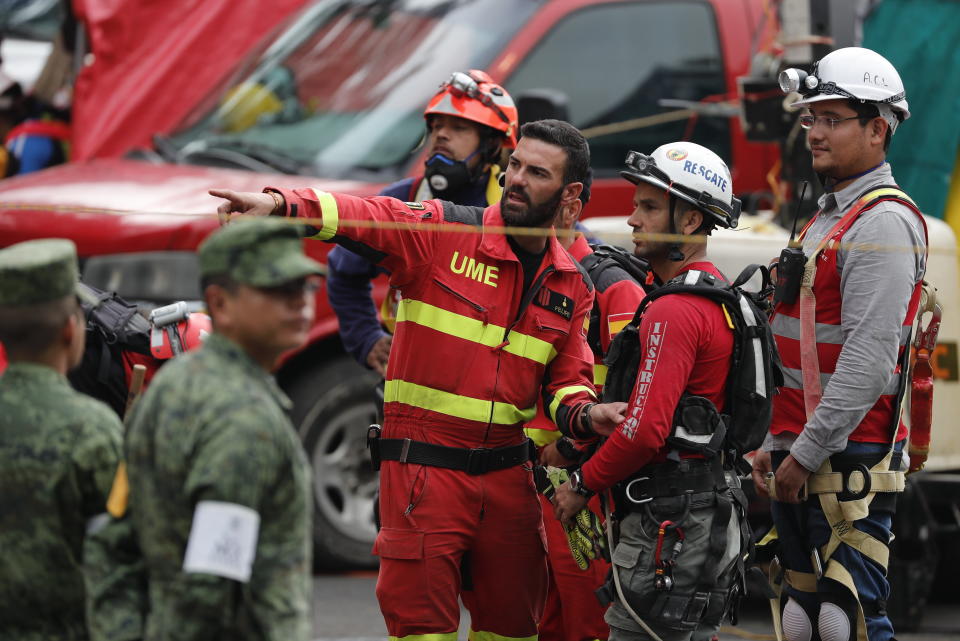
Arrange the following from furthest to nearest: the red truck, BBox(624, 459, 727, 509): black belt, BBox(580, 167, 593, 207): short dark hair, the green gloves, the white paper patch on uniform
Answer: the red truck → BBox(580, 167, 593, 207): short dark hair → the green gloves → BBox(624, 459, 727, 509): black belt → the white paper patch on uniform

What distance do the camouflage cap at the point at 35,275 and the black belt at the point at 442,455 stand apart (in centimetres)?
150

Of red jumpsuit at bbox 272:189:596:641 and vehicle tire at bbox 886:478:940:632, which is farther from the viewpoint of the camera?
vehicle tire at bbox 886:478:940:632

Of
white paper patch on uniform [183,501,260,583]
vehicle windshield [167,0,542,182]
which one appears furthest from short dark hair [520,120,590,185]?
vehicle windshield [167,0,542,182]

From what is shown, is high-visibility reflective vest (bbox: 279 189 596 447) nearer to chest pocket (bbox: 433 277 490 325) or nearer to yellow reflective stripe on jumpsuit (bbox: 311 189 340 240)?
chest pocket (bbox: 433 277 490 325)

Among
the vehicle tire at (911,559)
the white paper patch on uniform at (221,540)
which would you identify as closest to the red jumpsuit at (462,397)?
the white paper patch on uniform at (221,540)

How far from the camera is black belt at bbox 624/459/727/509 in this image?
15.1 feet

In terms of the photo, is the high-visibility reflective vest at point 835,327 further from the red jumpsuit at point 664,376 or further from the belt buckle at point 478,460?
the belt buckle at point 478,460

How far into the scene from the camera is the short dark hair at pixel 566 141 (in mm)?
4969

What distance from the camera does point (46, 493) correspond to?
11.3ft

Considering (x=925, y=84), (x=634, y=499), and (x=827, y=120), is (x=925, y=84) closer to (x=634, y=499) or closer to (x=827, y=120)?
(x=827, y=120)

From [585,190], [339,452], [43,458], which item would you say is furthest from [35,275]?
[339,452]

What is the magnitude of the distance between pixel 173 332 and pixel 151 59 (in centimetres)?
558

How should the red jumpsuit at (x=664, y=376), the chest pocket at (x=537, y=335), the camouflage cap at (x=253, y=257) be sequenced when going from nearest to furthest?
the camouflage cap at (x=253, y=257), the red jumpsuit at (x=664, y=376), the chest pocket at (x=537, y=335)

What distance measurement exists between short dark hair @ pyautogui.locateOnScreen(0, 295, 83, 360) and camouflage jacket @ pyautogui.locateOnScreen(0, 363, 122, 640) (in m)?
0.04
